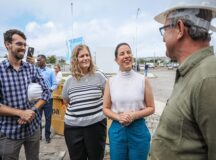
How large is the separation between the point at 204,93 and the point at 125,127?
6.09 ft

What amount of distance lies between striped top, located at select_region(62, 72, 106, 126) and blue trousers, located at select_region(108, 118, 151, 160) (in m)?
0.43

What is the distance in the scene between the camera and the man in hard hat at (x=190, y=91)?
1309 mm

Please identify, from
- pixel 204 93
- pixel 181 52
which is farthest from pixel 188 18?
pixel 204 93

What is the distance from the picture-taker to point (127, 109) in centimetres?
313

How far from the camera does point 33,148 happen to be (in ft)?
11.1

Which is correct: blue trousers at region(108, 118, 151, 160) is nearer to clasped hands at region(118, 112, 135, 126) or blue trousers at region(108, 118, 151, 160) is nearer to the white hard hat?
clasped hands at region(118, 112, 135, 126)

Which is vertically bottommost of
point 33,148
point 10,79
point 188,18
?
point 33,148

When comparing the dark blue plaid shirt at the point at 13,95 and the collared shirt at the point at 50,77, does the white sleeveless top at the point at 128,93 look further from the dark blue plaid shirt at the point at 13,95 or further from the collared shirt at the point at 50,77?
the collared shirt at the point at 50,77

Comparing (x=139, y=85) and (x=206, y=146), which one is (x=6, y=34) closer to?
(x=139, y=85)

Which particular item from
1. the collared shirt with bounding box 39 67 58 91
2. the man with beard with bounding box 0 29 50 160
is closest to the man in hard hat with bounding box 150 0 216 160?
the man with beard with bounding box 0 29 50 160

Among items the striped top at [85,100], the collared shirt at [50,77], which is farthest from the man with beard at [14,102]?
the collared shirt at [50,77]

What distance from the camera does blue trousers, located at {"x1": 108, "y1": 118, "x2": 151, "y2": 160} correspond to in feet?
9.98

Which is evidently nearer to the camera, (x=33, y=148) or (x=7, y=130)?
(x=7, y=130)

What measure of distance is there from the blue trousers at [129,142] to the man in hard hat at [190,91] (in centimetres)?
144
